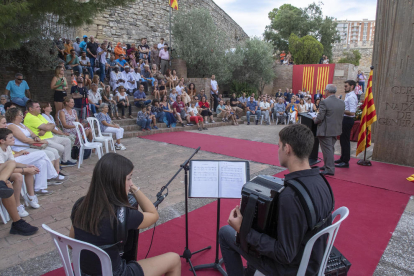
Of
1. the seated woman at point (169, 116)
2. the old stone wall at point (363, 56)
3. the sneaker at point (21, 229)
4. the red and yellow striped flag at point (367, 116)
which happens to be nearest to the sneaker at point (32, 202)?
the sneaker at point (21, 229)

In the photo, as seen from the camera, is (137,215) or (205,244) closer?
(137,215)

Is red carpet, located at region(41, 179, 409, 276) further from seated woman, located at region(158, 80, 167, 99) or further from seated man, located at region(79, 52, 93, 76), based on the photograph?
seated man, located at region(79, 52, 93, 76)

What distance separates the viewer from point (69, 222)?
10.2 ft

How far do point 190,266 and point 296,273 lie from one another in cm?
107

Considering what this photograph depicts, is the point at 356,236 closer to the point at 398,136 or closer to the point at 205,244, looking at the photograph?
the point at 205,244

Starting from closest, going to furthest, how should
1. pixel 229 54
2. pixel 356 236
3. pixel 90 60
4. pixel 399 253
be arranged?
pixel 399 253 < pixel 356 236 < pixel 90 60 < pixel 229 54

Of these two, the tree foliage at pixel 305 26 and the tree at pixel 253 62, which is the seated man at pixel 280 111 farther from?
the tree foliage at pixel 305 26

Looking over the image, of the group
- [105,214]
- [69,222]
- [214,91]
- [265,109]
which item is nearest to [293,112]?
[265,109]

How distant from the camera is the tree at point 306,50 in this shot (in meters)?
20.2

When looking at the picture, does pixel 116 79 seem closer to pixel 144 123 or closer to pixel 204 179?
pixel 144 123

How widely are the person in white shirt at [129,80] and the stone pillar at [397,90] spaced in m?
7.97

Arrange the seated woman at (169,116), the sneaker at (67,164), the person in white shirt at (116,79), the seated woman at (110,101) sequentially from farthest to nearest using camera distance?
the person in white shirt at (116,79) → the seated woman at (169,116) → the seated woman at (110,101) → the sneaker at (67,164)

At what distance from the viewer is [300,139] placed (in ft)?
5.22

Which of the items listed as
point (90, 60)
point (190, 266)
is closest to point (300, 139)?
point (190, 266)
